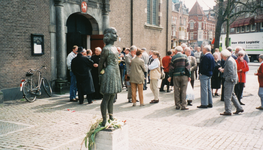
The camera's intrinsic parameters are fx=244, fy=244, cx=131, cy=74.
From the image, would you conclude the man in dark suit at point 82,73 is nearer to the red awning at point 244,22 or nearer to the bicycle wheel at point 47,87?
the bicycle wheel at point 47,87

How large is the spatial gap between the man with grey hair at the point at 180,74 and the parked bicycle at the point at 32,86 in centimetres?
516

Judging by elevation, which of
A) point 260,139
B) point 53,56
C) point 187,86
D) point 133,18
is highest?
point 133,18

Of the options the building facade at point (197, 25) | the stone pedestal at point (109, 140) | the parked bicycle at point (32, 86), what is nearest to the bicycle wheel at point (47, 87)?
the parked bicycle at point (32, 86)

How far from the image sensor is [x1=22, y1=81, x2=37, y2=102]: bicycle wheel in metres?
8.82

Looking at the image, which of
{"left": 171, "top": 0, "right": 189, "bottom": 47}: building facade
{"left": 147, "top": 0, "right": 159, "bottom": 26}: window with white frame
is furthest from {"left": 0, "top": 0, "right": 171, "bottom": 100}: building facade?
{"left": 171, "top": 0, "right": 189, "bottom": 47}: building facade

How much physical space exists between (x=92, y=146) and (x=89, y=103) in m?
4.79

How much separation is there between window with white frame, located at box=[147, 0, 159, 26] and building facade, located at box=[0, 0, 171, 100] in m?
2.69

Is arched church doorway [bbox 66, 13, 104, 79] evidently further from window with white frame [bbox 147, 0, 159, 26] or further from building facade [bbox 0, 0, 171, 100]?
window with white frame [bbox 147, 0, 159, 26]

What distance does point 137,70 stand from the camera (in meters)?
8.32

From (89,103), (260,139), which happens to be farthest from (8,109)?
(260,139)

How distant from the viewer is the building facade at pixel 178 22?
2452 inches

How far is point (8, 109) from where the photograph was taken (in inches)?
307

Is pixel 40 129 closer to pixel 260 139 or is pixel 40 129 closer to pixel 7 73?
pixel 7 73

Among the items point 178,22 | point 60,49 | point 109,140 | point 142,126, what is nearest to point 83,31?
point 60,49
